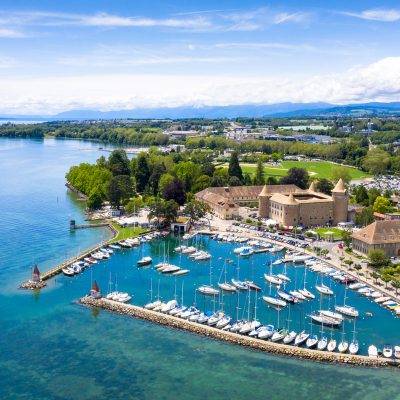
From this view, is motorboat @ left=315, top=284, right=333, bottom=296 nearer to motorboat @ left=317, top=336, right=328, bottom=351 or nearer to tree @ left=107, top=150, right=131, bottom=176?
motorboat @ left=317, top=336, right=328, bottom=351

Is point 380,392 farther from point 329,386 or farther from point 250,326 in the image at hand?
point 250,326

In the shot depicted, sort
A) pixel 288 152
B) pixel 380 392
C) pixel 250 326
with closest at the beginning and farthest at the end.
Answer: pixel 380 392 < pixel 250 326 < pixel 288 152

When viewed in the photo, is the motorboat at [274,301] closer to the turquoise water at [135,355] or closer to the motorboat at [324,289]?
the turquoise water at [135,355]

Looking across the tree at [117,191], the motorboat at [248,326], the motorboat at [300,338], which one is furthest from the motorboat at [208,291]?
the tree at [117,191]

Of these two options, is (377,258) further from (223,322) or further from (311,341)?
(223,322)

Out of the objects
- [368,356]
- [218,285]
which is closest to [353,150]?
[218,285]

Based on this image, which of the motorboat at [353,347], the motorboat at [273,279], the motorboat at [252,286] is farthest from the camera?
the motorboat at [273,279]
